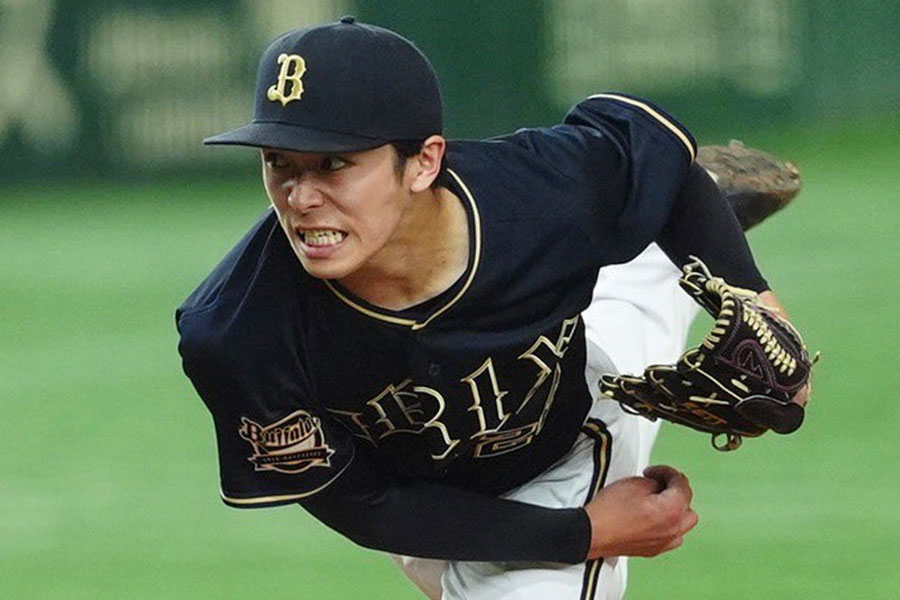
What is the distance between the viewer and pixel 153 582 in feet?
19.9

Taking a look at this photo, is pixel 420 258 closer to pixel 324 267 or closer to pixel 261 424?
pixel 324 267

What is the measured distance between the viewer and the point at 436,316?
4.13 metres

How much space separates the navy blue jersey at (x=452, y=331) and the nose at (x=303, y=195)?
9.4 inches

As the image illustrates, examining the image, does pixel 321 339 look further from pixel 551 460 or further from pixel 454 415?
pixel 551 460

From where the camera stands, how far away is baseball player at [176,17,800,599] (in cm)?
388

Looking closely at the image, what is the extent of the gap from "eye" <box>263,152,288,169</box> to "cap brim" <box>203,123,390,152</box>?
67mm

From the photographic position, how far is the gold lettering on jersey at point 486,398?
4223mm

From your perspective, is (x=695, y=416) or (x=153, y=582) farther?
(x=153, y=582)

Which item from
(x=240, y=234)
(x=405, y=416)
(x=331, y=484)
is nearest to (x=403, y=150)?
(x=405, y=416)

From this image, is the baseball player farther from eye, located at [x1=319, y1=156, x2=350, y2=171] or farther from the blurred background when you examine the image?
the blurred background

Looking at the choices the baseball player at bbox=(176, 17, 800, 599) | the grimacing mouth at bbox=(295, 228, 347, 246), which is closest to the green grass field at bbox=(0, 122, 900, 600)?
the baseball player at bbox=(176, 17, 800, 599)

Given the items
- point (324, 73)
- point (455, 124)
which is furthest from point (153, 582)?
point (455, 124)

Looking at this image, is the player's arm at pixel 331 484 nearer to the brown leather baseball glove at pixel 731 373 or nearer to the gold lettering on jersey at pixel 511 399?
the gold lettering on jersey at pixel 511 399

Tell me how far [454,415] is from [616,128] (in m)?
0.80
